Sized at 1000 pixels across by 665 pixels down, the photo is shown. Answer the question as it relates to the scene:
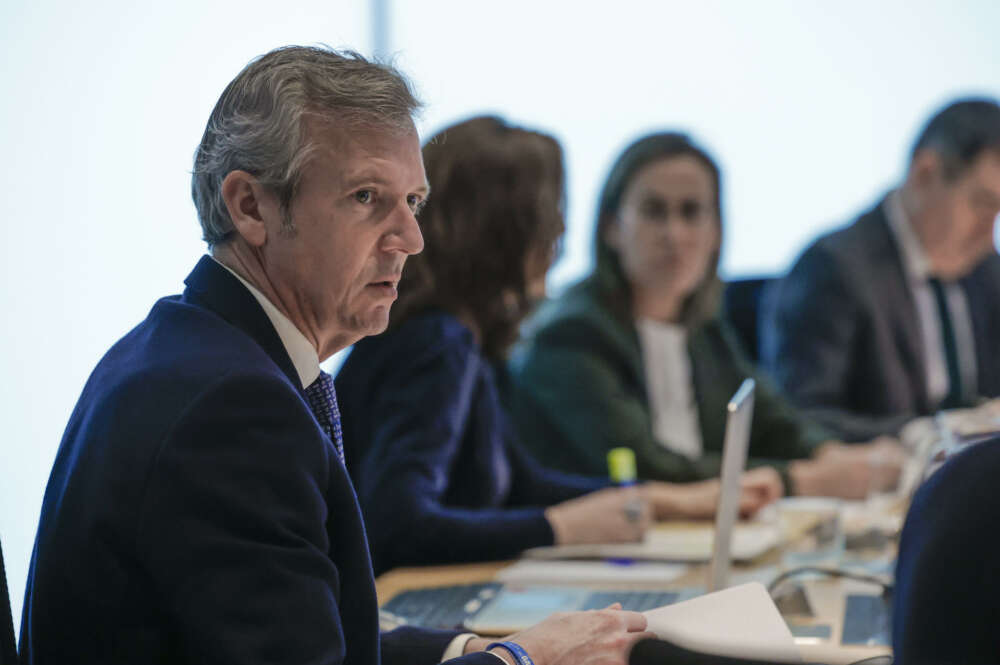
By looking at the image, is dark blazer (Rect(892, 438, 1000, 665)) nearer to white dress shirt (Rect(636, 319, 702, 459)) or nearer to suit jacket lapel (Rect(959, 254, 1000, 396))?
white dress shirt (Rect(636, 319, 702, 459))

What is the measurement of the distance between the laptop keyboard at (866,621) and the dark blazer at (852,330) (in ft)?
5.27

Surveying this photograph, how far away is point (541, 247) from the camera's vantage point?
213 cm

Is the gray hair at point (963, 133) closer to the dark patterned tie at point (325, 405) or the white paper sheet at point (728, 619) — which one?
the white paper sheet at point (728, 619)

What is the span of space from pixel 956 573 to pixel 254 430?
61 centimetres

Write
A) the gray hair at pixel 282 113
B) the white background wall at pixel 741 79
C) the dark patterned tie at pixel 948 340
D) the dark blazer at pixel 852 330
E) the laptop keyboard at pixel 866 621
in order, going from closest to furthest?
the gray hair at pixel 282 113, the laptop keyboard at pixel 866 621, the dark blazer at pixel 852 330, the dark patterned tie at pixel 948 340, the white background wall at pixel 741 79

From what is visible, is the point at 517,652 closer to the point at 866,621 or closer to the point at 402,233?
the point at 402,233

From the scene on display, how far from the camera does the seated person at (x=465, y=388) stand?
72.5 inches

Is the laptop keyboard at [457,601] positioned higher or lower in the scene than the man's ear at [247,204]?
lower

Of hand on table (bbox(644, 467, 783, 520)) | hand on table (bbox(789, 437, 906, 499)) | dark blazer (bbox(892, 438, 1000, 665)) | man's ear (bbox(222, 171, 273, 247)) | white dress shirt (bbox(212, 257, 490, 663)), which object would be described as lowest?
hand on table (bbox(789, 437, 906, 499))

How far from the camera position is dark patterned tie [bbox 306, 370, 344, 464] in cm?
119

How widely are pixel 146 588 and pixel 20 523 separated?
2.68 feet

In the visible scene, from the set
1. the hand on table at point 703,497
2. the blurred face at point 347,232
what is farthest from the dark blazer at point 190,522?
the hand on table at point 703,497

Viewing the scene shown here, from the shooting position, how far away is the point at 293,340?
1.14m

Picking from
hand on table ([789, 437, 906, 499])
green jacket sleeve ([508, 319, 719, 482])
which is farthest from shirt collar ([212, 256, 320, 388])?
hand on table ([789, 437, 906, 499])
